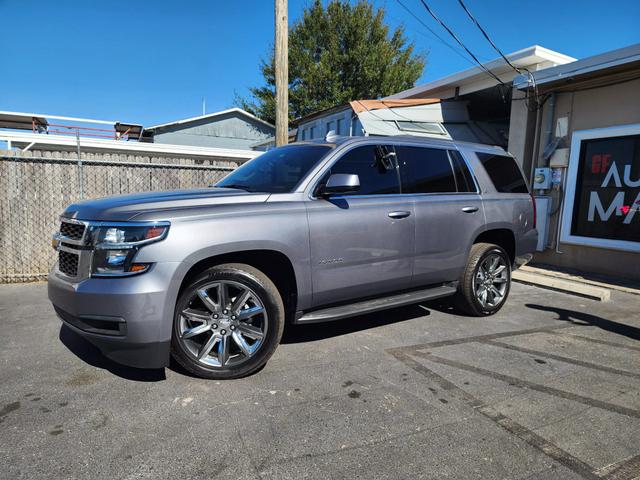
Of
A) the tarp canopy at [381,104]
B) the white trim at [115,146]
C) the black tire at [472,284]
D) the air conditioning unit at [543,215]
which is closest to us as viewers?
the black tire at [472,284]

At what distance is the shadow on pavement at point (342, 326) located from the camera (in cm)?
445

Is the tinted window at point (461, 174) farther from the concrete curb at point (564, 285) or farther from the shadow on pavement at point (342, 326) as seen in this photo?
the concrete curb at point (564, 285)

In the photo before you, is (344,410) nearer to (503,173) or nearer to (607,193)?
(503,173)

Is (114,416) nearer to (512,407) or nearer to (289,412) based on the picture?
(289,412)

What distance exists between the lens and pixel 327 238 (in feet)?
12.1

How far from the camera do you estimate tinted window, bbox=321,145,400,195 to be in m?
4.05

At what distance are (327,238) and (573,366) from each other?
Result: 2448mm

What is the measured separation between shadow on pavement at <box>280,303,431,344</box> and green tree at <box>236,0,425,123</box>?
2349 centimetres

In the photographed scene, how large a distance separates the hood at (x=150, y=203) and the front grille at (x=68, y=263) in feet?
0.96

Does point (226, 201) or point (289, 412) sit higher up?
point (226, 201)

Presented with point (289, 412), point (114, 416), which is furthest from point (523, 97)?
point (114, 416)

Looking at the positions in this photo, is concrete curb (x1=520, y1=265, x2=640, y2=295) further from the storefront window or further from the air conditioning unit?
the air conditioning unit

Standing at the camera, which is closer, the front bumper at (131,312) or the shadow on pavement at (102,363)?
the front bumper at (131,312)

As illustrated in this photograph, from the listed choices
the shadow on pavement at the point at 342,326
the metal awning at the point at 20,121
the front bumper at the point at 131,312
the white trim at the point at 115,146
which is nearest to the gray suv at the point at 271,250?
the front bumper at the point at 131,312
